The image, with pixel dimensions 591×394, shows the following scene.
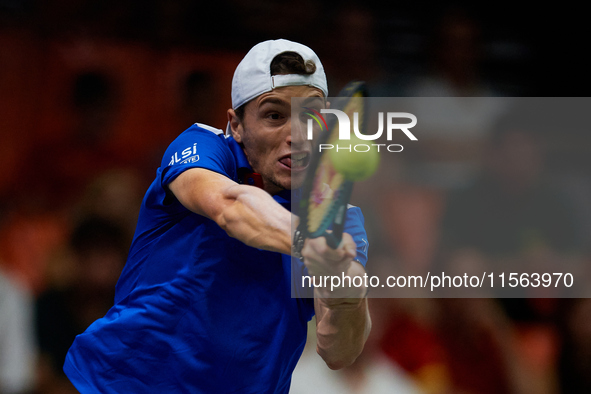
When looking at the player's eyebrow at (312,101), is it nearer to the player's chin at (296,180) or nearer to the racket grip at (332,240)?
the player's chin at (296,180)

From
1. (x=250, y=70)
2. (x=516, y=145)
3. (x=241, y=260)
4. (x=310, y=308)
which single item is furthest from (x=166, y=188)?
(x=516, y=145)

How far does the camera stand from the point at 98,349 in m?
2.19

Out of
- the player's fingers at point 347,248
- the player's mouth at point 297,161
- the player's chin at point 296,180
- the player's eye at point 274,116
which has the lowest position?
the player's fingers at point 347,248

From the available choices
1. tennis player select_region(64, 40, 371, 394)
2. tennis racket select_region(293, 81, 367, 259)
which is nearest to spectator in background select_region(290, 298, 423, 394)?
tennis player select_region(64, 40, 371, 394)

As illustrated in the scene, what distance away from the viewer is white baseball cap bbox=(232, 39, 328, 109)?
2.22m

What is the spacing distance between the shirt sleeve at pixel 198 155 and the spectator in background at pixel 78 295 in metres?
1.89

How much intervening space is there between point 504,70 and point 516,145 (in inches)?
24.2

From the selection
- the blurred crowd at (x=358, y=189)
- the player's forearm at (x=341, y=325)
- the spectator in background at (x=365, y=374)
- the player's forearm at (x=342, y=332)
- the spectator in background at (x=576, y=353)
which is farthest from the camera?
the spectator in background at (x=576, y=353)

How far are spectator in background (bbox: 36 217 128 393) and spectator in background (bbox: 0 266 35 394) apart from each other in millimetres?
56

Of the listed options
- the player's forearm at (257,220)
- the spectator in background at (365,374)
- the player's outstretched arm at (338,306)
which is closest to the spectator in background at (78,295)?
the spectator in background at (365,374)

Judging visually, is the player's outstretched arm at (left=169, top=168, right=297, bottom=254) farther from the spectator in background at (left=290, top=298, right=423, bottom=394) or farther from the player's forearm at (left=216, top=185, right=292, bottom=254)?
the spectator in background at (left=290, top=298, right=423, bottom=394)

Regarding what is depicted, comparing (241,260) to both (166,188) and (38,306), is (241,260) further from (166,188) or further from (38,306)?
(38,306)

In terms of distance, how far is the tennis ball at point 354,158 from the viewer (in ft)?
5.08

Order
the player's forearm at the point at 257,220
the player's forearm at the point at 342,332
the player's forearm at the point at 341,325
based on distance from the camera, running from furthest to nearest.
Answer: the player's forearm at the point at 342,332 < the player's forearm at the point at 341,325 < the player's forearm at the point at 257,220
